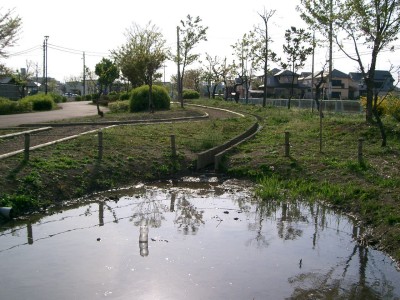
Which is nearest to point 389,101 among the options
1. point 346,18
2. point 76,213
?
point 346,18

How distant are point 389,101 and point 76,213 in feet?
49.9

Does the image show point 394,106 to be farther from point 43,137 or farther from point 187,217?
point 43,137

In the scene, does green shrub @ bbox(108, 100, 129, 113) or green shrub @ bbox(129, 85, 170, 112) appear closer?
green shrub @ bbox(129, 85, 170, 112)

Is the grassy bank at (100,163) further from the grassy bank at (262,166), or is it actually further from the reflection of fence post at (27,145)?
the reflection of fence post at (27,145)

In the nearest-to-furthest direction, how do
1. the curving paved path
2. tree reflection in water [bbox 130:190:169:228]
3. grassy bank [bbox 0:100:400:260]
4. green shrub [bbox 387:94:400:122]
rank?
tree reflection in water [bbox 130:190:169:228], grassy bank [bbox 0:100:400:260], green shrub [bbox 387:94:400:122], the curving paved path

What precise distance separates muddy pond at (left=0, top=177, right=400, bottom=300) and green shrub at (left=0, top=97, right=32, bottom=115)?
18.7 metres

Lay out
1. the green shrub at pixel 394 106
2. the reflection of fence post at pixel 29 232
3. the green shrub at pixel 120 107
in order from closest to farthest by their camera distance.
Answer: the reflection of fence post at pixel 29 232 < the green shrub at pixel 394 106 < the green shrub at pixel 120 107

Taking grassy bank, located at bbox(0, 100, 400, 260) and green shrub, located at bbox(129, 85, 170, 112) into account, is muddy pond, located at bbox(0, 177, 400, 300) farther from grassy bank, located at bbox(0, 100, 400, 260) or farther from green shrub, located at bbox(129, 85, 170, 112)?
green shrub, located at bbox(129, 85, 170, 112)

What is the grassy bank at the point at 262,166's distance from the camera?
9.77 meters

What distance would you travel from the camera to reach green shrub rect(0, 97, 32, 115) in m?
27.0

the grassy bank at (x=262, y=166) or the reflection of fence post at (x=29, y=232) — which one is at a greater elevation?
the grassy bank at (x=262, y=166)

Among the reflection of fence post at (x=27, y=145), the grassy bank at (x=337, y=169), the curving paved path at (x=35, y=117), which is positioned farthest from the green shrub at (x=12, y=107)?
the reflection of fence post at (x=27, y=145)

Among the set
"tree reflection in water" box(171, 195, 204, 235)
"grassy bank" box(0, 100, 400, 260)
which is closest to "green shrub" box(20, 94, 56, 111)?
"grassy bank" box(0, 100, 400, 260)

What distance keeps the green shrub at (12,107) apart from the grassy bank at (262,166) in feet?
41.3
